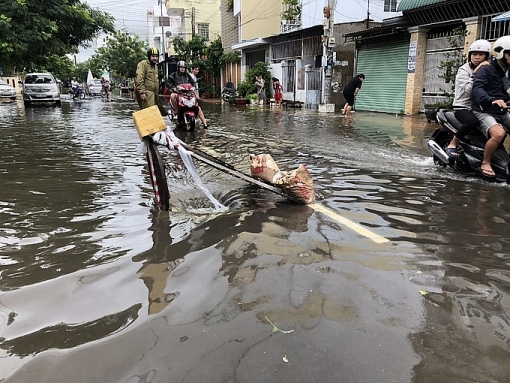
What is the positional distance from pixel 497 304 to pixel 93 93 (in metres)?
44.1

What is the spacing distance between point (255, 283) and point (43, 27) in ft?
66.6

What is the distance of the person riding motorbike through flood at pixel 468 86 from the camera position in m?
5.64

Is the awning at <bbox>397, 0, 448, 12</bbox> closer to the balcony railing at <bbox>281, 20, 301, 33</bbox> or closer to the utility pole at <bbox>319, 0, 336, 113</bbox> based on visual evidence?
the utility pole at <bbox>319, 0, 336, 113</bbox>

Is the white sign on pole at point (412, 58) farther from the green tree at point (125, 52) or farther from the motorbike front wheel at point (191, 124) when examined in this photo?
the green tree at point (125, 52)

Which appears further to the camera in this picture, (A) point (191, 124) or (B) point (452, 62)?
(B) point (452, 62)

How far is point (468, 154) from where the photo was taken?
6.00m

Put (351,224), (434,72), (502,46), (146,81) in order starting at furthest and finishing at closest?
1. (434,72)
2. (146,81)
3. (502,46)
4. (351,224)

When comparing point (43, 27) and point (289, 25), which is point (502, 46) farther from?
point (289, 25)

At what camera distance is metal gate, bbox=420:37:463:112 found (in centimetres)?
1534

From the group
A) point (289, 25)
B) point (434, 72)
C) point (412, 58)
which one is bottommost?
point (434, 72)

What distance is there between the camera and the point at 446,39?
1513 centimetres

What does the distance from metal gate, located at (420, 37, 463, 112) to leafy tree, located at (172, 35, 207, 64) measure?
2223 centimetres

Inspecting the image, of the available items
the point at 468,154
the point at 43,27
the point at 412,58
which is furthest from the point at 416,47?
the point at 43,27

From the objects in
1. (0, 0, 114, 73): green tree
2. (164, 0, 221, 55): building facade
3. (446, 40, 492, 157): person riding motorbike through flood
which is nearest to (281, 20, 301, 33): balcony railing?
(0, 0, 114, 73): green tree
